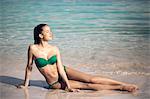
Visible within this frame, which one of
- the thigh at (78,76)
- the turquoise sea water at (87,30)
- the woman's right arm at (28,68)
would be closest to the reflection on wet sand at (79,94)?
the thigh at (78,76)

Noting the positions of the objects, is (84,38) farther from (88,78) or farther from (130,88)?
(130,88)

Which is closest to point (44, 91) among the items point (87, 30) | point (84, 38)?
point (84, 38)

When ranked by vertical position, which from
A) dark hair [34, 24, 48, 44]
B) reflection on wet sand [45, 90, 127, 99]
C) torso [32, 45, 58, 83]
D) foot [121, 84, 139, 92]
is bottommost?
reflection on wet sand [45, 90, 127, 99]

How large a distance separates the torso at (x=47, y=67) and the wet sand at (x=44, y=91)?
90mm

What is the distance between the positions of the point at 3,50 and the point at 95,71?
0.81 m

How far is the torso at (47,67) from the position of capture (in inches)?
125

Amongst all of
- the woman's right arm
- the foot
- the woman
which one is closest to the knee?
the woman

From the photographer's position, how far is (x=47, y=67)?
3.18 metres

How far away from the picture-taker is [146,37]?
12.3 feet

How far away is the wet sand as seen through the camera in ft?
9.96

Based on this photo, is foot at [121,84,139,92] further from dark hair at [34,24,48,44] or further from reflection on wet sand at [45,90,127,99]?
dark hair at [34,24,48,44]

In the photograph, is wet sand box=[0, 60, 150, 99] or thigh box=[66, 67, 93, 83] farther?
thigh box=[66, 67, 93, 83]

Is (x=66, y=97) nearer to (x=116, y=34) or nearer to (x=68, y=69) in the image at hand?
(x=68, y=69)

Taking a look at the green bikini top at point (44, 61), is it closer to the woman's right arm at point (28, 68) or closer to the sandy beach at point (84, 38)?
the woman's right arm at point (28, 68)
